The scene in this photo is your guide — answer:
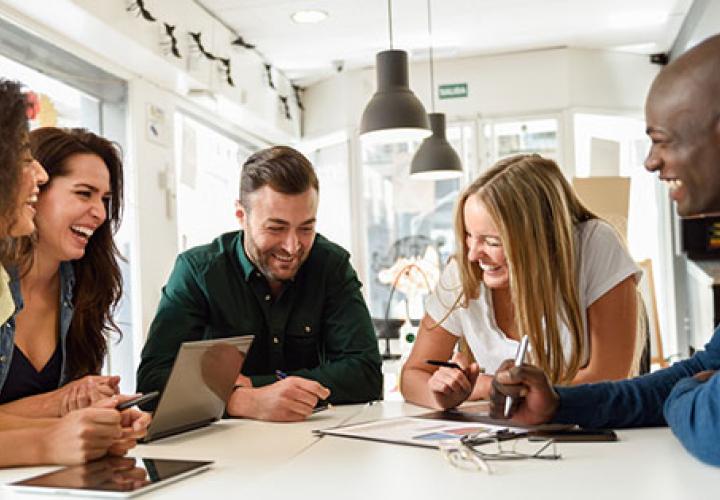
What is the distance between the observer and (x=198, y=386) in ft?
5.54

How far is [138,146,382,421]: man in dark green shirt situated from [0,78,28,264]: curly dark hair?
0.78m

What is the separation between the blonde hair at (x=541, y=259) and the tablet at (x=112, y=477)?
0.95 m

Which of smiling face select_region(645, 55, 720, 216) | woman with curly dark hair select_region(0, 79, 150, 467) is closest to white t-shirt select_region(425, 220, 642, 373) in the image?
smiling face select_region(645, 55, 720, 216)

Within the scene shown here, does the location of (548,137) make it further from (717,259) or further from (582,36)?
(717,259)

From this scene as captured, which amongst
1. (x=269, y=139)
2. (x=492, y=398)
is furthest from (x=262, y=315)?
(x=269, y=139)

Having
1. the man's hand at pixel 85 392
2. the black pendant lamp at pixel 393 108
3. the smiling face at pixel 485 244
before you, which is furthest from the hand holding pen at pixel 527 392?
the black pendant lamp at pixel 393 108

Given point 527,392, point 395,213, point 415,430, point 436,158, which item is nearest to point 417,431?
point 415,430

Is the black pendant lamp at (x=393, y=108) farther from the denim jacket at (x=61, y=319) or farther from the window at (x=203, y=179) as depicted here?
the denim jacket at (x=61, y=319)

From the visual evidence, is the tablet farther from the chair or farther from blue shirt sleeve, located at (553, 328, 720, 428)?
the chair

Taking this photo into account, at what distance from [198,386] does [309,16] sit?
165 inches

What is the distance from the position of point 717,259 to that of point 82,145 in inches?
182

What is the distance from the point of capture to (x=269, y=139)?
6.86 metres

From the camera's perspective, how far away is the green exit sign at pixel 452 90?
6879 mm

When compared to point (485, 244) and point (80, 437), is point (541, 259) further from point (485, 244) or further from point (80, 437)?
point (80, 437)
